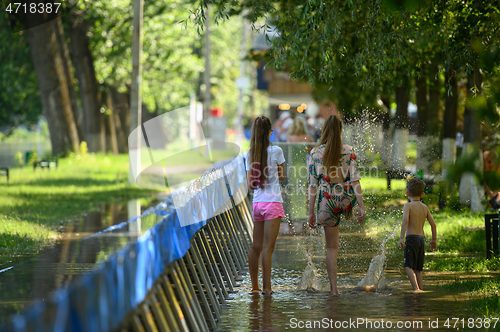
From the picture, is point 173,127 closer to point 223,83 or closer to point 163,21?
point 223,83

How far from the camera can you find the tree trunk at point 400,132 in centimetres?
1919

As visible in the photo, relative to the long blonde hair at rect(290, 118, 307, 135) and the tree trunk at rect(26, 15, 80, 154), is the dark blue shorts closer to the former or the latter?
the long blonde hair at rect(290, 118, 307, 135)

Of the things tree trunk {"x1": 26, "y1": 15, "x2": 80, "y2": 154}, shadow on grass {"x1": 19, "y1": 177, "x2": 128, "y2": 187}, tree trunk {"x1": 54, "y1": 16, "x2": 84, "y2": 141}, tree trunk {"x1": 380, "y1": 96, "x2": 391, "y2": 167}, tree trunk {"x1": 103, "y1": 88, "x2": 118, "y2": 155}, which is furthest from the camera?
tree trunk {"x1": 103, "y1": 88, "x2": 118, "y2": 155}

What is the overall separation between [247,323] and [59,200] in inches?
471

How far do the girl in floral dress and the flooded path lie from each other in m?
0.52

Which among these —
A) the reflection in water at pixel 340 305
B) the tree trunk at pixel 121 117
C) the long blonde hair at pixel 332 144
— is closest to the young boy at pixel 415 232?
the reflection in water at pixel 340 305

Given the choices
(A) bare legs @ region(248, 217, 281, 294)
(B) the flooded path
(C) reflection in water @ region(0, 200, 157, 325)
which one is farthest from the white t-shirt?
(C) reflection in water @ region(0, 200, 157, 325)

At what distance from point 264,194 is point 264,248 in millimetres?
556

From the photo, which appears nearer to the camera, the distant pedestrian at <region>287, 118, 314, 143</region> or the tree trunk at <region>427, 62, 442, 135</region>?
the distant pedestrian at <region>287, 118, 314, 143</region>

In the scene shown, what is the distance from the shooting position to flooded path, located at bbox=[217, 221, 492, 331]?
19.4ft

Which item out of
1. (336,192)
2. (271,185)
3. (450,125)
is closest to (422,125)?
(450,125)

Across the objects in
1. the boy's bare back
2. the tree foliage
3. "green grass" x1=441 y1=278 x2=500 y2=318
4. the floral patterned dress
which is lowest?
"green grass" x1=441 y1=278 x2=500 y2=318

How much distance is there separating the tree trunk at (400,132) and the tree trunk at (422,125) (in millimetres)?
424

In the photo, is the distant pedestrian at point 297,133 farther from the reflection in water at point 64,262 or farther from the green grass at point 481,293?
the green grass at point 481,293
